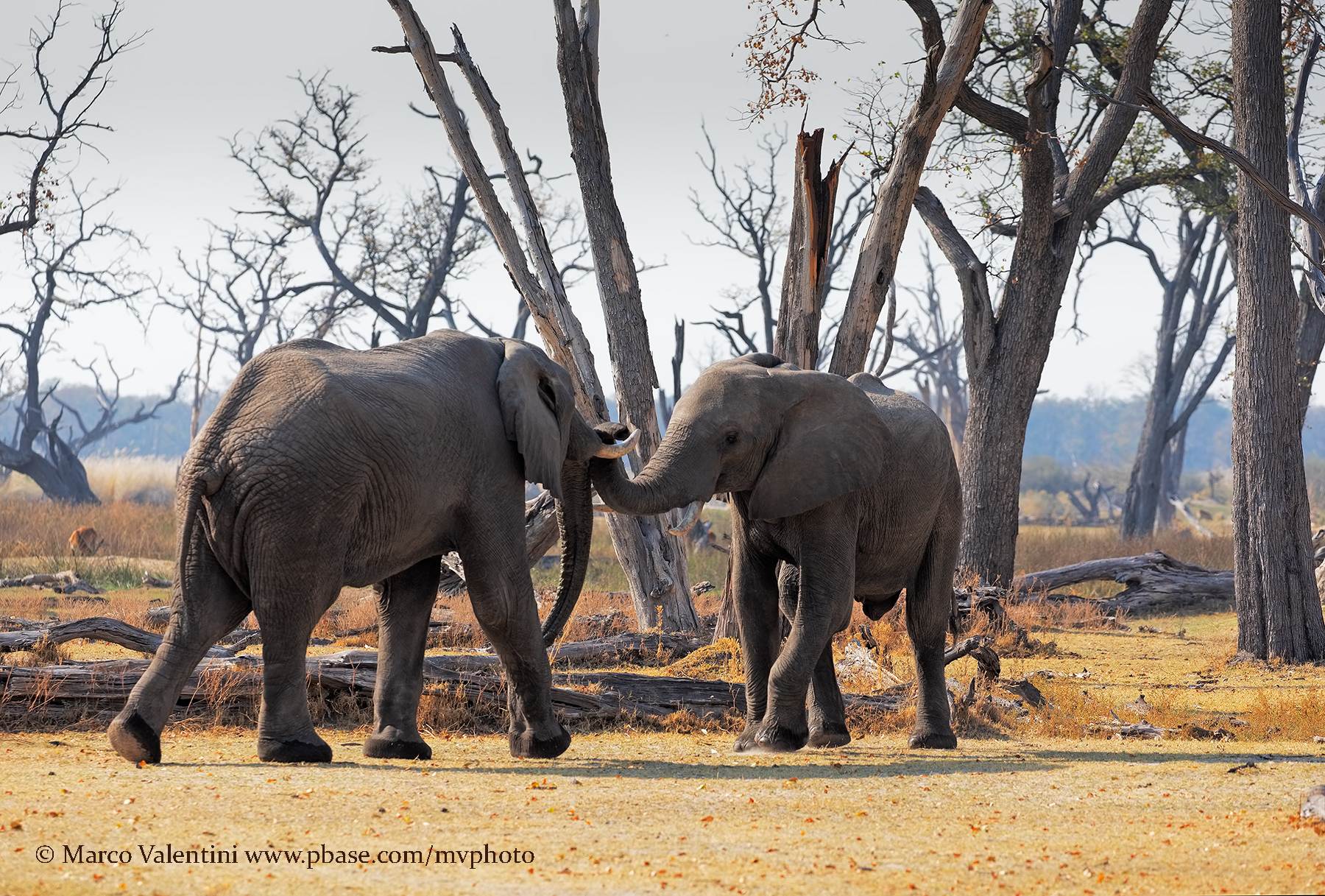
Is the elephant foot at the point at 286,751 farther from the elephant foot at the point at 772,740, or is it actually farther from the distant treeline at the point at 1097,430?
the distant treeline at the point at 1097,430

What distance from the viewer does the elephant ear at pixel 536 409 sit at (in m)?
7.33

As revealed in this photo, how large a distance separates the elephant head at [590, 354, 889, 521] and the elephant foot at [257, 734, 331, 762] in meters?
2.08

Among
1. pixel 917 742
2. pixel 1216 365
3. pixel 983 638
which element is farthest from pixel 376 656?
pixel 1216 365

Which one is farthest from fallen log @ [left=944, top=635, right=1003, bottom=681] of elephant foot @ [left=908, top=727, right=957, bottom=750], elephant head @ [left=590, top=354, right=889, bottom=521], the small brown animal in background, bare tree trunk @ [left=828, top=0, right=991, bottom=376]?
the small brown animal in background

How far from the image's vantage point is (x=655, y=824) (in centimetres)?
539

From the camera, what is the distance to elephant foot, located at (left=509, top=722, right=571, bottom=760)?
7465 millimetres

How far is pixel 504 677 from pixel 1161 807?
440cm

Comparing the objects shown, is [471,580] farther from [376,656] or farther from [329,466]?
[376,656]

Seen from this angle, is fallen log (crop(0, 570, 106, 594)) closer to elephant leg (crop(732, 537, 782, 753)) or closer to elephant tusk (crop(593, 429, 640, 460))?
elephant tusk (crop(593, 429, 640, 460))

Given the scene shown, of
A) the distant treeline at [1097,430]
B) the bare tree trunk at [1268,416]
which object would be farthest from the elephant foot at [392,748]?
the distant treeline at [1097,430]

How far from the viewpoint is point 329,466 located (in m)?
6.49

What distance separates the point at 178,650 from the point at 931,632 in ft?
14.8

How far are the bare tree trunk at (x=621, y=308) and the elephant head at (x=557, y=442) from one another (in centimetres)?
Answer: 440

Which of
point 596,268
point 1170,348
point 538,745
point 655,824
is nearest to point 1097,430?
point 1170,348
